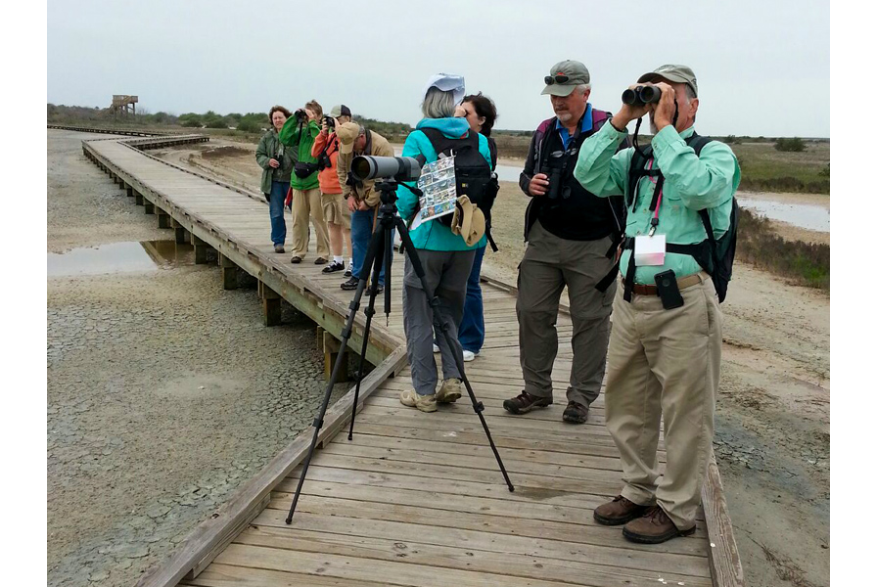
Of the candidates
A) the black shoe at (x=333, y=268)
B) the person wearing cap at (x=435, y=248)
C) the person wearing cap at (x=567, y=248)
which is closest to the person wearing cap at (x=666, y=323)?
the person wearing cap at (x=567, y=248)

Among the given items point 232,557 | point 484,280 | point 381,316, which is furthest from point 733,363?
point 232,557

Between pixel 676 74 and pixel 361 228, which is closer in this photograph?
pixel 676 74

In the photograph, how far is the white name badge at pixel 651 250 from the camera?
262 centimetres

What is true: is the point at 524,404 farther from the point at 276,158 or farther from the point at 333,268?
the point at 276,158

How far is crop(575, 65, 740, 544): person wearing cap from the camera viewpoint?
253 centimetres

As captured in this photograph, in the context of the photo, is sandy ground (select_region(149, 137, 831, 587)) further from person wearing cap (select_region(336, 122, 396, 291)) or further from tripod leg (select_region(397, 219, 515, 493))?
person wearing cap (select_region(336, 122, 396, 291))

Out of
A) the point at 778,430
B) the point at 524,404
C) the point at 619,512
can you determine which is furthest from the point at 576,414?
the point at 778,430

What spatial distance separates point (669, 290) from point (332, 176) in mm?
4922

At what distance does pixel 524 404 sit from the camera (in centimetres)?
414

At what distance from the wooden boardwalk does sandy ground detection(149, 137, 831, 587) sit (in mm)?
1441
